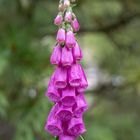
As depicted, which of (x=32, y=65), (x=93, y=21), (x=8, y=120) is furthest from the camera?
(x=93, y=21)

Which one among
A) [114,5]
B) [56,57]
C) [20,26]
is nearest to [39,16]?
[20,26]

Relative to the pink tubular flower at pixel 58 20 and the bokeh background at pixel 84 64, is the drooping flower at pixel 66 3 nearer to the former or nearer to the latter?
the pink tubular flower at pixel 58 20

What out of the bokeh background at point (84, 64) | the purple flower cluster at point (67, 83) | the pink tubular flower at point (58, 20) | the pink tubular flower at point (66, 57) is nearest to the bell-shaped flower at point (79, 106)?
the purple flower cluster at point (67, 83)

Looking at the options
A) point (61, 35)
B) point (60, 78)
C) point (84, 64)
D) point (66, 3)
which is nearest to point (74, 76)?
point (60, 78)

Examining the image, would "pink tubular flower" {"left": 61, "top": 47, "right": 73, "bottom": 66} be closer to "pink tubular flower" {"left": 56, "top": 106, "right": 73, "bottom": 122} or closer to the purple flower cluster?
the purple flower cluster

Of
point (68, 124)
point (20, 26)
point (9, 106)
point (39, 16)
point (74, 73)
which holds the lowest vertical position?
point (68, 124)

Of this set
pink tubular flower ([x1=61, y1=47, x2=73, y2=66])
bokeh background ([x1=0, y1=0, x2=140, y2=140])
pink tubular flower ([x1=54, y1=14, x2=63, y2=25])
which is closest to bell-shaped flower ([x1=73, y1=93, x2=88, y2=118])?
A: pink tubular flower ([x1=61, y1=47, x2=73, y2=66])

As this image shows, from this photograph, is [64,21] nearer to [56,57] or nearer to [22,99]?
[56,57]
